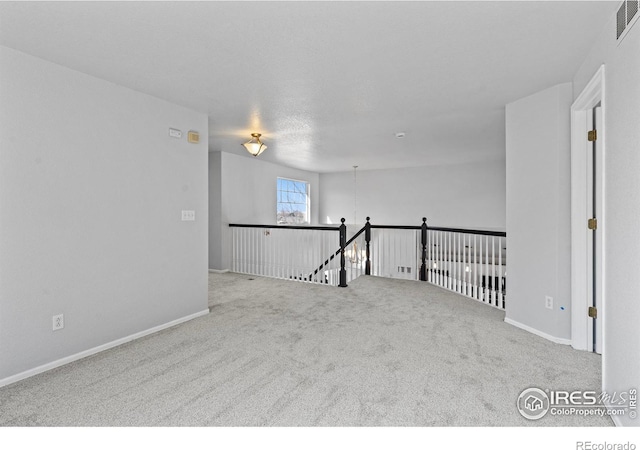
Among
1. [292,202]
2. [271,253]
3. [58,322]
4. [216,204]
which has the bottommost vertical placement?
[58,322]

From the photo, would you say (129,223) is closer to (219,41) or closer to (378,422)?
(219,41)

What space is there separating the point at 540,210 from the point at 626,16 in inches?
71.6

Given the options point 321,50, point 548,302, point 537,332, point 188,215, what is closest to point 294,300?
point 188,215

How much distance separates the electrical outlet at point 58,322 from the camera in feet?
8.60

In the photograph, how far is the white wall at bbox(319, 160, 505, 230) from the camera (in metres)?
7.81

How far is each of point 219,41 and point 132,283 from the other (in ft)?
7.82

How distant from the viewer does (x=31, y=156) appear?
248cm

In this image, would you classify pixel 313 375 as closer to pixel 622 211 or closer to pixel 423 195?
pixel 622 211

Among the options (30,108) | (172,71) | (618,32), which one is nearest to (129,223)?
(30,108)

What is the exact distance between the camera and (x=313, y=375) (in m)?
2.42

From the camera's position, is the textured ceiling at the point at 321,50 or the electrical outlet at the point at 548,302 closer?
the textured ceiling at the point at 321,50

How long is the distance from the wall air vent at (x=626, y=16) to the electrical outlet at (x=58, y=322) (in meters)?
4.28

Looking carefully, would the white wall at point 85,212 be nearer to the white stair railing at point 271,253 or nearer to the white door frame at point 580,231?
the white stair railing at point 271,253

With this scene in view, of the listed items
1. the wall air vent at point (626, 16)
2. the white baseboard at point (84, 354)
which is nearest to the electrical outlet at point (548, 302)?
the wall air vent at point (626, 16)
